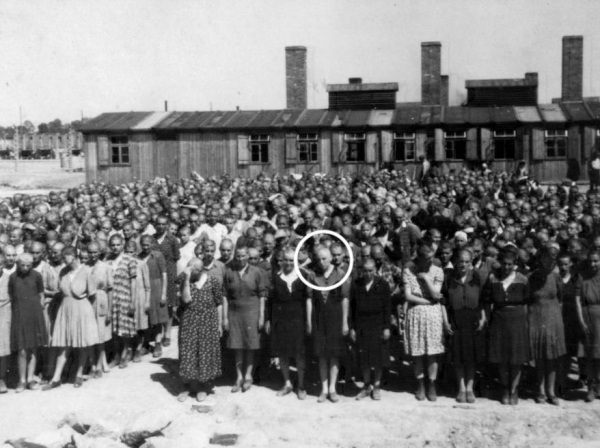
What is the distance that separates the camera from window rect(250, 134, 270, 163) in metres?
29.9

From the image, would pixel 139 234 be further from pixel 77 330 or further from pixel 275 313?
pixel 275 313

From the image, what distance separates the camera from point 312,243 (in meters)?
9.55

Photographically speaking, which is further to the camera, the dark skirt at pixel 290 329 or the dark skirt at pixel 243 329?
the dark skirt at pixel 243 329

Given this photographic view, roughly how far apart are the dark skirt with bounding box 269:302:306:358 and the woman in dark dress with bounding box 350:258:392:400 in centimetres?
64

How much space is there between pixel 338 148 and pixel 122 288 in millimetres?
20607

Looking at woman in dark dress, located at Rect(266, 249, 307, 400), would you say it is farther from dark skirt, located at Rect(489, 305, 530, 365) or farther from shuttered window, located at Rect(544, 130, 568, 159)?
shuttered window, located at Rect(544, 130, 568, 159)

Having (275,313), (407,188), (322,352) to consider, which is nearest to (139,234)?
(275,313)

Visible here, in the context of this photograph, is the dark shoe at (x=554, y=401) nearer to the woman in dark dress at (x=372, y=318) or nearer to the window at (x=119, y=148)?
the woman in dark dress at (x=372, y=318)

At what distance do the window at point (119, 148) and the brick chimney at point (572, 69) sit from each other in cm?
1960

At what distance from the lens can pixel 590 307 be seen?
801cm

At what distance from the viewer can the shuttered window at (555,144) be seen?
90.6 feet

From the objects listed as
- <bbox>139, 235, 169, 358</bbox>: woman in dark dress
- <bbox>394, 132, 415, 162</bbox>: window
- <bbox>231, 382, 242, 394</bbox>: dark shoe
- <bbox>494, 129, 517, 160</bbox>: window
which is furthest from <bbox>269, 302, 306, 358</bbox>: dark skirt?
<bbox>494, 129, 517, 160</bbox>: window

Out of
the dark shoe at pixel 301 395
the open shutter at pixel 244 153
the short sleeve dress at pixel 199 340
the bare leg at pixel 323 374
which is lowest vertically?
the dark shoe at pixel 301 395

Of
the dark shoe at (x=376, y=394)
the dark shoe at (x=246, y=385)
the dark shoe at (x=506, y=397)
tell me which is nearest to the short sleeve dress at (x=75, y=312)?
the dark shoe at (x=246, y=385)
